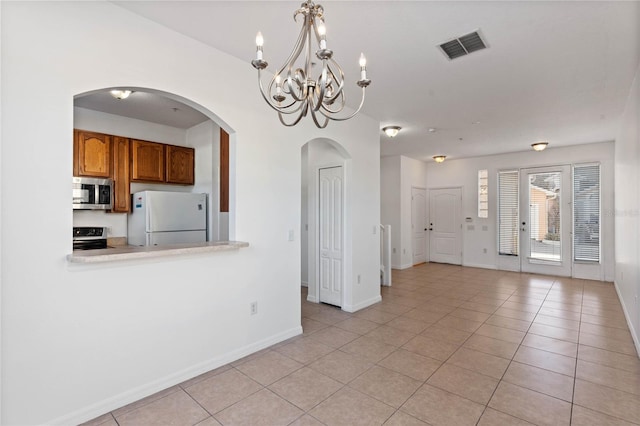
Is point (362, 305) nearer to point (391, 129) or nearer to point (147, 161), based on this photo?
point (391, 129)

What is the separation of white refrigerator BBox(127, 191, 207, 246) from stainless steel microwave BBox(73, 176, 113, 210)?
33 centimetres

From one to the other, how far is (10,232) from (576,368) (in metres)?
4.47

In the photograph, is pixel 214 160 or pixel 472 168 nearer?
pixel 214 160

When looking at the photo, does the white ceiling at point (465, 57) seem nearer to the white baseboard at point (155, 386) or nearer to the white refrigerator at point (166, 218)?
the white refrigerator at point (166, 218)

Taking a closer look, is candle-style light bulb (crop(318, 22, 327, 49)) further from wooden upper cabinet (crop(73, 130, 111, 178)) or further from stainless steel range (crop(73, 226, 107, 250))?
stainless steel range (crop(73, 226, 107, 250))

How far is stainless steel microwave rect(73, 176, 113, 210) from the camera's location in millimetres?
4004

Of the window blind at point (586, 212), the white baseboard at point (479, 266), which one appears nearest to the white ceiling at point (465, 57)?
the window blind at point (586, 212)

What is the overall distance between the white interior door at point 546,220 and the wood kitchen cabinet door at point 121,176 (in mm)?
8012

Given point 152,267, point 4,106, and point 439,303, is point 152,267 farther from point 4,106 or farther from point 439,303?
point 439,303

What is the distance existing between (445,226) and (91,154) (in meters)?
7.95

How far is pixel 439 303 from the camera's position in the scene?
4.95m

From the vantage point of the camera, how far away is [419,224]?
8766mm

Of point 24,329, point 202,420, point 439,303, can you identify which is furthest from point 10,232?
point 439,303

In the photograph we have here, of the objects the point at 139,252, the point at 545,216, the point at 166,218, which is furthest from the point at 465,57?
the point at 545,216
